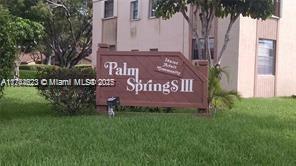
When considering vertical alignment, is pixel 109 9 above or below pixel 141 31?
above

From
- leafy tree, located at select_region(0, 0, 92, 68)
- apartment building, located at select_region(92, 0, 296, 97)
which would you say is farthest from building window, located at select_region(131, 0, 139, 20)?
leafy tree, located at select_region(0, 0, 92, 68)

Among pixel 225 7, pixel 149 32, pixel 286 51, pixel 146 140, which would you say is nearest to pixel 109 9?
pixel 149 32

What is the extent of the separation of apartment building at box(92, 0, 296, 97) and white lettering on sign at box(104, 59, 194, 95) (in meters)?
7.45

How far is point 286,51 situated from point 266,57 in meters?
1.26

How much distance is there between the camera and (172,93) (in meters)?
11.6

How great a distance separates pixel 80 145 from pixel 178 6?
9557mm

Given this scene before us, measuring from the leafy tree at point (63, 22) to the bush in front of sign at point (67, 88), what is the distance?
2515 cm

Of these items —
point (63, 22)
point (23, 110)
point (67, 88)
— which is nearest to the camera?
point (67, 88)

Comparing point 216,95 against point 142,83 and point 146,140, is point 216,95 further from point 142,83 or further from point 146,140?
point 146,140

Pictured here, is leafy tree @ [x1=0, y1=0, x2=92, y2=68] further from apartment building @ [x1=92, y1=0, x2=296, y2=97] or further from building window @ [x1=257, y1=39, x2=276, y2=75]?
building window @ [x1=257, y1=39, x2=276, y2=75]

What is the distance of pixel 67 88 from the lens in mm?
11320

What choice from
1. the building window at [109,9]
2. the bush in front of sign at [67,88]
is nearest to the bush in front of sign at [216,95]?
the bush in front of sign at [67,88]

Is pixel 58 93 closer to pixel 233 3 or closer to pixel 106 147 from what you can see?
pixel 106 147

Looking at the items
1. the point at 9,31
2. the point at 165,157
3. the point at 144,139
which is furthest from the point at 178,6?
the point at 165,157
